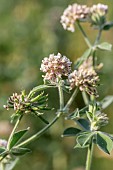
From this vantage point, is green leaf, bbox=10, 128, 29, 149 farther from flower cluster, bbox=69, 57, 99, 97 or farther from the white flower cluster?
the white flower cluster

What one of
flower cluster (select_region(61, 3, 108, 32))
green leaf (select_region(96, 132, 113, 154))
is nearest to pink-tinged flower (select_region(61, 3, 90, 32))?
flower cluster (select_region(61, 3, 108, 32))

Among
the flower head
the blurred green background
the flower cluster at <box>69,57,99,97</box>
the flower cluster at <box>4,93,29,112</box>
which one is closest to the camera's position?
the flower cluster at <box>4,93,29,112</box>

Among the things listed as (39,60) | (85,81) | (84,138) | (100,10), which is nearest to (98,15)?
(100,10)

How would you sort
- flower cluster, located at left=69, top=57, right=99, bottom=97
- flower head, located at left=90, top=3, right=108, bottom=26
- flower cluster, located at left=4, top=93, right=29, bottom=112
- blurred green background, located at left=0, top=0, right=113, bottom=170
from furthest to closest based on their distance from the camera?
blurred green background, located at left=0, top=0, right=113, bottom=170 → flower head, located at left=90, top=3, right=108, bottom=26 → flower cluster, located at left=69, top=57, right=99, bottom=97 → flower cluster, located at left=4, top=93, right=29, bottom=112

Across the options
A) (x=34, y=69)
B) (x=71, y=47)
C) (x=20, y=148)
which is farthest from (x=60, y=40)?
(x=20, y=148)

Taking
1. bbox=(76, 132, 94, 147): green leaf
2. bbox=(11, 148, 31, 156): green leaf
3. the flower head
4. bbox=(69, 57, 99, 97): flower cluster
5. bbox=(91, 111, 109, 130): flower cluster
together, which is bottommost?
bbox=(11, 148, 31, 156): green leaf

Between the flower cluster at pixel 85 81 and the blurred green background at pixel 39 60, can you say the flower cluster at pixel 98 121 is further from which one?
the blurred green background at pixel 39 60

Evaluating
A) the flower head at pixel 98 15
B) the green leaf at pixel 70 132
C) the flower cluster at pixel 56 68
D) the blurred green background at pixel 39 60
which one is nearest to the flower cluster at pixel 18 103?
the flower cluster at pixel 56 68
